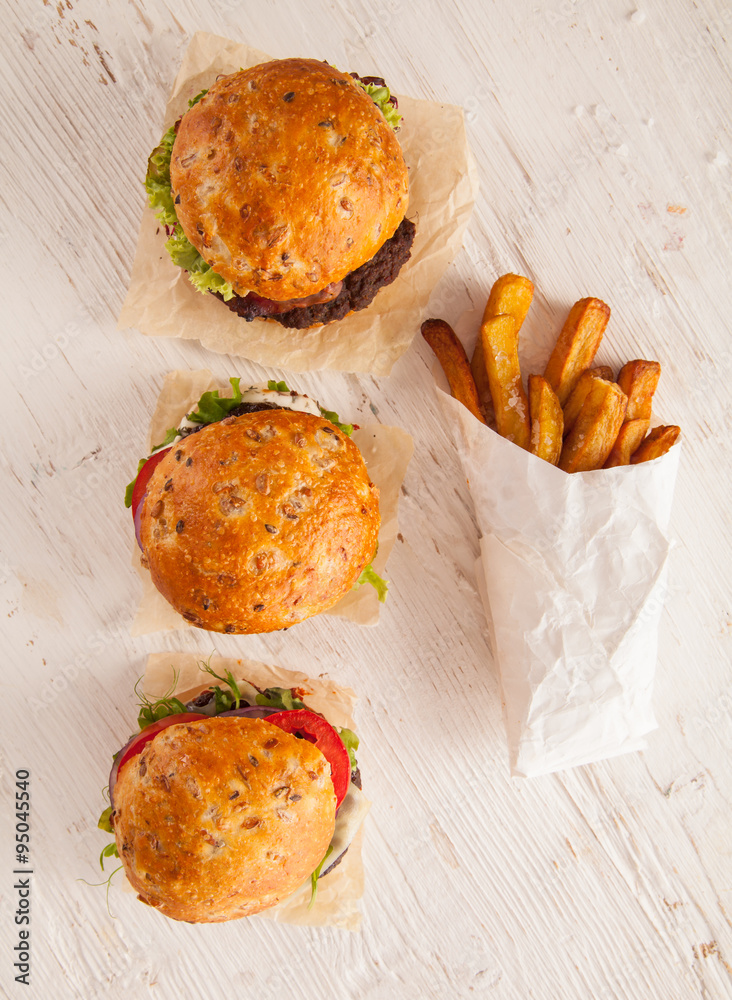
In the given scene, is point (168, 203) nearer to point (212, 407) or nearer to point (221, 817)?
point (212, 407)

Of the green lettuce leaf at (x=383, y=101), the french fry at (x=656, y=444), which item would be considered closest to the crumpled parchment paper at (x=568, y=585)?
the french fry at (x=656, y=444)

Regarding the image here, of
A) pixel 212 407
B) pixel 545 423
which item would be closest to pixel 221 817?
pixel 212 407

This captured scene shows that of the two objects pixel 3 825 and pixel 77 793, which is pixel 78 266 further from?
pixel 3 825

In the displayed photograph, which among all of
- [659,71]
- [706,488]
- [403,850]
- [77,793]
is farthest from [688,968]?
[659,71]

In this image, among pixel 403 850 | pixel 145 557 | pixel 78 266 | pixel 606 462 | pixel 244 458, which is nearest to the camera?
pixel 244 458

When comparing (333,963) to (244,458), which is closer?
(244,458)
